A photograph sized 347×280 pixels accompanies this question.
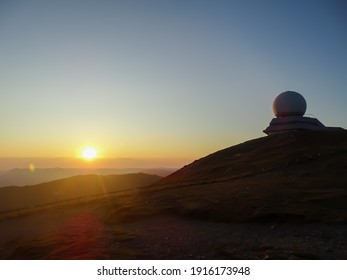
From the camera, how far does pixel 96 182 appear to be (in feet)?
397

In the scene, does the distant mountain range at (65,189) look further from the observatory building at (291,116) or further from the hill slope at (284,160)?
the hill slope at (284,160)

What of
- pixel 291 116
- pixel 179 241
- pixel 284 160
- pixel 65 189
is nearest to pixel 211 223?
pixel 179 241

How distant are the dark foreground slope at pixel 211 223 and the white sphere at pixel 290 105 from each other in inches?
1223

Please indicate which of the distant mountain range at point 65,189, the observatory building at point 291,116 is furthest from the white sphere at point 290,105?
the distant mountain range at point 65,189

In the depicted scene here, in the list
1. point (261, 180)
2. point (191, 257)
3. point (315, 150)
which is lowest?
point (191, 257)

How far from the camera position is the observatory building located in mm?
66062

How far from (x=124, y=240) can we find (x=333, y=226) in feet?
33.7

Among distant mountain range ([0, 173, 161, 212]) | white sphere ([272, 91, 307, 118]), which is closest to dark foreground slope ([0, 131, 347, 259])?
white sphere ([272, 91, 307, 118])

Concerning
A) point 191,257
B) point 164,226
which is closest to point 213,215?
point 164,226

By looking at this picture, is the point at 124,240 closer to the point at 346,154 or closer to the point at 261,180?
the point at 261,180

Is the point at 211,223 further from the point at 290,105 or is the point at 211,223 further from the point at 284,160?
the point at 290,105

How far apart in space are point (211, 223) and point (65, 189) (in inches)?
3824

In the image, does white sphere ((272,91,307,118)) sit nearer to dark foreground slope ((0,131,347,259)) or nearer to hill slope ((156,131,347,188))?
hill slope ((156,131,347,188))
